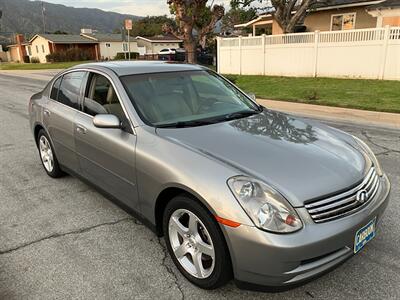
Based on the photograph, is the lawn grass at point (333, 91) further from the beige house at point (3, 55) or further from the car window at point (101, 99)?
the beige house at point (3, 55)

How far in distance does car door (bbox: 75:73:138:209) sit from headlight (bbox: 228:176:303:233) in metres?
1.13

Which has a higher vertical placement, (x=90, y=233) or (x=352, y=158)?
(x=352, y=158)

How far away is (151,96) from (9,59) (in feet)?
286

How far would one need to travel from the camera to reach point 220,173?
100 inches

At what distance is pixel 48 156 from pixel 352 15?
2253 centimetres

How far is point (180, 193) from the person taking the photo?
2779 millimetres

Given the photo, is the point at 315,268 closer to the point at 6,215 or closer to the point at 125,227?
the point at 125,227

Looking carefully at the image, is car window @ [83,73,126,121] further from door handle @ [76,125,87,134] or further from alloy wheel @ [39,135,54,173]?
alloy wheel @ [39,135,54,173]

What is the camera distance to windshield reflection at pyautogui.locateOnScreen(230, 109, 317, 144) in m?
3.21

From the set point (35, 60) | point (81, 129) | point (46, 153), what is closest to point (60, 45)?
point (35, 60)

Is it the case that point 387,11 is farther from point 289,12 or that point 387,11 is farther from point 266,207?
point 266,207

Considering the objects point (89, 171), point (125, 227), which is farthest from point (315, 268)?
point (89, 171)

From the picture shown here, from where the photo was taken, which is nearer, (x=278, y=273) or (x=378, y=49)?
(x=278, y=273)

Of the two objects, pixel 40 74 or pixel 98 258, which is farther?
pixel 40 74
